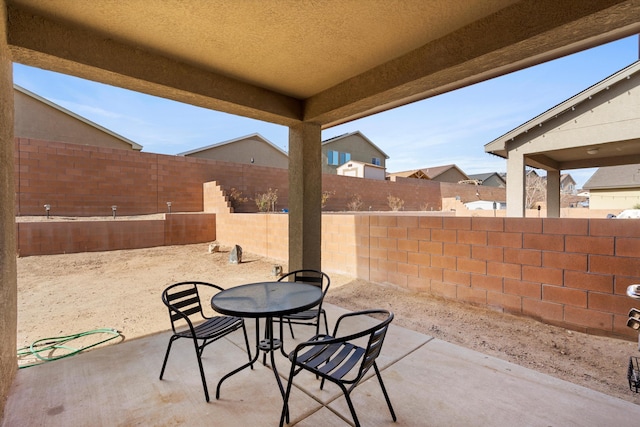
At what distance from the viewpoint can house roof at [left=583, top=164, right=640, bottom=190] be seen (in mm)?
14711

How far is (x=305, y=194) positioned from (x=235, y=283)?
8.60 ft

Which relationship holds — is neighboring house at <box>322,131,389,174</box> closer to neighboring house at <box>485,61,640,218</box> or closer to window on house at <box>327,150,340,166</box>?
window on house at <box>327,150,340,166</box>

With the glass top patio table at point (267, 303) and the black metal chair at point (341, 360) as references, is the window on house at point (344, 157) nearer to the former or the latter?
the glass top patio table at point (267, 303)

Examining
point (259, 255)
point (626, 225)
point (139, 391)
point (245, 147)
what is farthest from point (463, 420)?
point (245, 147)

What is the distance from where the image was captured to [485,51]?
2137 millimetres

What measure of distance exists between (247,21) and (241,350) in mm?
2700

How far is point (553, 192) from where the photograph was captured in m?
8.43

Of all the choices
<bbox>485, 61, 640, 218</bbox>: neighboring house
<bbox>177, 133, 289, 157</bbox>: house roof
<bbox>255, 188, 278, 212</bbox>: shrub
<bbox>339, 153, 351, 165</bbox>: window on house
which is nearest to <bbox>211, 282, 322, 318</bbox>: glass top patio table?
<bbox>485, 61, 640, 218</bbox>: neighboring house

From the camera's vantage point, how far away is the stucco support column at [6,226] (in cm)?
178

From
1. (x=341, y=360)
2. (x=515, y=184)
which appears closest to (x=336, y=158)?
(x=515, y=184)

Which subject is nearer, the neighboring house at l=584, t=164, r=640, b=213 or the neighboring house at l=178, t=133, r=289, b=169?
the neighboring house at l=584, t=164, r=640, b=213

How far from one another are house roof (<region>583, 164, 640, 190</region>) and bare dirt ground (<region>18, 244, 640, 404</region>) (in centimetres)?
1684

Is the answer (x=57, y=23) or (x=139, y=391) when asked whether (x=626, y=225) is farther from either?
(x=57, y=23)

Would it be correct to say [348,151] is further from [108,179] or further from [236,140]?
[108,179]
